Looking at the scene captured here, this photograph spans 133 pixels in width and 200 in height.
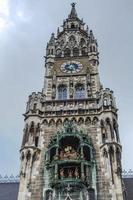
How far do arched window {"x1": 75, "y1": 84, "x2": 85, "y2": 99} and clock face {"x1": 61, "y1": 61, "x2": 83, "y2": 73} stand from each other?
7.48ft

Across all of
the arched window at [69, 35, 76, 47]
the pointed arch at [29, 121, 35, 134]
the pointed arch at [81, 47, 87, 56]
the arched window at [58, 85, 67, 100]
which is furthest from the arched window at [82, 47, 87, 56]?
the pointed arch at [29, 121, 35, 134]

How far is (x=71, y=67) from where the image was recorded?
4012cm

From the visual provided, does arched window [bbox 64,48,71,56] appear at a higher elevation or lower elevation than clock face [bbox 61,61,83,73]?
higher

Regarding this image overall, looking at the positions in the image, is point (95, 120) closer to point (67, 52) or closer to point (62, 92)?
point (62, 92)

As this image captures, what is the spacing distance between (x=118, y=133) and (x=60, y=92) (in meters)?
8.49

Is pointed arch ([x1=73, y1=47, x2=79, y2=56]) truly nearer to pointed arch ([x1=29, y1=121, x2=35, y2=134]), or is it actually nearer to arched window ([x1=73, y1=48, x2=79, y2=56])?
arched window ([x1=73, y1=48, x2=79, y2=56])

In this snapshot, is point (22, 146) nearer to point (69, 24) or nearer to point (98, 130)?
point (98, 130)

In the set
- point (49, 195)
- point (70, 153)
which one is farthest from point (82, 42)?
point (49, 195)

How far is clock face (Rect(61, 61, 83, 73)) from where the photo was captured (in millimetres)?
A: 39666

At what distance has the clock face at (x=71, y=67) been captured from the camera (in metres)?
39.7

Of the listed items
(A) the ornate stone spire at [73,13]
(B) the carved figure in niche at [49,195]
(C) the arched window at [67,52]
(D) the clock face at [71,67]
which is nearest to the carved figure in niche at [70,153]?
(B) the carved figure in niche at [49,195]

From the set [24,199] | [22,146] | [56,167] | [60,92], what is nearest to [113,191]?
[56,167]

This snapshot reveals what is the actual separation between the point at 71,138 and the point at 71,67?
1117 cm

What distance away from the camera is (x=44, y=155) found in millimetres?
30375
